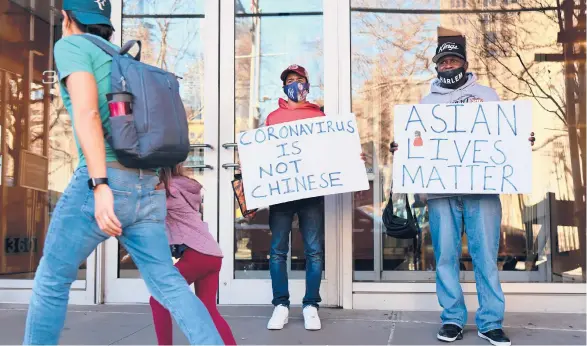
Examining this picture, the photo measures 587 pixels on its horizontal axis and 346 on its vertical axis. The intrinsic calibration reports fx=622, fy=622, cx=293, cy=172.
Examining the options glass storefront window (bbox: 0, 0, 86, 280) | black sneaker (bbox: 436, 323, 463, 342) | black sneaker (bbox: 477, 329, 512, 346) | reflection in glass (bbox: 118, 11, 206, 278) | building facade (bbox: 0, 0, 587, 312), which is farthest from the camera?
glass storefront window (bbox: 0, 0, 86, 280)

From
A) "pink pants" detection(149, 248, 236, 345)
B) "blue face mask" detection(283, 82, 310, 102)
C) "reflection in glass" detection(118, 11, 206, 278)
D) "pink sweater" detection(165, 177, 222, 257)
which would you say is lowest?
"pink pants" detection(149, 248, 236, 345)

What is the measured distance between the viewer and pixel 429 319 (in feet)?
14.6

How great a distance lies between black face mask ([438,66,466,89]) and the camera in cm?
399

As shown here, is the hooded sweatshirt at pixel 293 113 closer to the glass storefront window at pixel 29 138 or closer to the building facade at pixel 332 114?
the building facade at pixel 332 114

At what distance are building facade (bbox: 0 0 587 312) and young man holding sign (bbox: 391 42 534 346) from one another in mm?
870

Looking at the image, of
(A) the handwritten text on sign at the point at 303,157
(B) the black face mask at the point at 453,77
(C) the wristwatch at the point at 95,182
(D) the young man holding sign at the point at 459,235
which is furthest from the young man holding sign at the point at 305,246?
(C) the wristwatch at the point at 95,182

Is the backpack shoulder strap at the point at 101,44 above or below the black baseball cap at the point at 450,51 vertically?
below

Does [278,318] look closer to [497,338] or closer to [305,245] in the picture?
[305,245]

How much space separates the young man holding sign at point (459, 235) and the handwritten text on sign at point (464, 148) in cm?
9

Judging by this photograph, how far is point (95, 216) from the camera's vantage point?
236cm

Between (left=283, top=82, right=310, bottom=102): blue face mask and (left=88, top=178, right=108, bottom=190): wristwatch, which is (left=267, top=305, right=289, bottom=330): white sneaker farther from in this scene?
(left=88, top=178, right=108, bottom=190): wristwatch

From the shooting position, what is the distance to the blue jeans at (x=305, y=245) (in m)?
4.27

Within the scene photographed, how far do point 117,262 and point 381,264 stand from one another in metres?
2.18

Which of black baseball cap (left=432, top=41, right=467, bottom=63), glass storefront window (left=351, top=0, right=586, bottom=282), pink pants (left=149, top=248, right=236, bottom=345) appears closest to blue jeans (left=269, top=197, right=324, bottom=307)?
glass storefront window (left=351, top=0, right=586, bottom=282)
